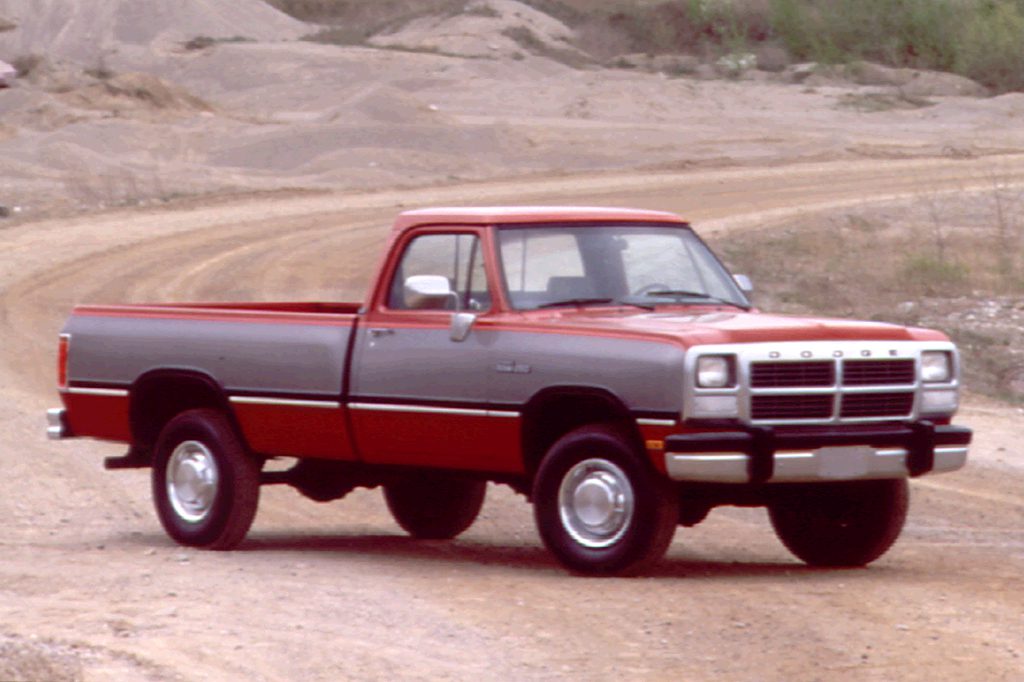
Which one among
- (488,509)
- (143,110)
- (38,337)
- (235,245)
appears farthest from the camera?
(143,110)

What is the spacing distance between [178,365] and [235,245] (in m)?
18.7

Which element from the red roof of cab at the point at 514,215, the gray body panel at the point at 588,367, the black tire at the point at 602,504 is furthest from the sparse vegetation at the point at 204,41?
the black tire at the point at 602,504

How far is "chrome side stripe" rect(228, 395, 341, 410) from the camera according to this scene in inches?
431

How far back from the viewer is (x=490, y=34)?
7156 cm

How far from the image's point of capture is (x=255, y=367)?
36.9 ft

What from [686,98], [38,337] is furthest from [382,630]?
[686,98]

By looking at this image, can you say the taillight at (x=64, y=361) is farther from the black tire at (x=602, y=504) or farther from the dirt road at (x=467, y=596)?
the black tire at (x=602, y=504)

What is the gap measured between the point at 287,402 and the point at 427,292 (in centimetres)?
115

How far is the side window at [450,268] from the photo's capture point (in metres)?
10.7

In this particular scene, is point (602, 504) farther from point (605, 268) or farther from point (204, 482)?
point (204, 482)

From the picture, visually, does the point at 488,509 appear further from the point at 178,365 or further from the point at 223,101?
the point at 223,101

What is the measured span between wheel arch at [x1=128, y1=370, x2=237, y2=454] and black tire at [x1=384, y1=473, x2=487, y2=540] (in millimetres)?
1360

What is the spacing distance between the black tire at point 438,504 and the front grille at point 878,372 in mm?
3241

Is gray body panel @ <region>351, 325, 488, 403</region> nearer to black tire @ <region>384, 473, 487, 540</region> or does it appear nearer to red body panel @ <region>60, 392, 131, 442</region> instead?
red body panel @ <region>60, 392, 131, 442</region>
